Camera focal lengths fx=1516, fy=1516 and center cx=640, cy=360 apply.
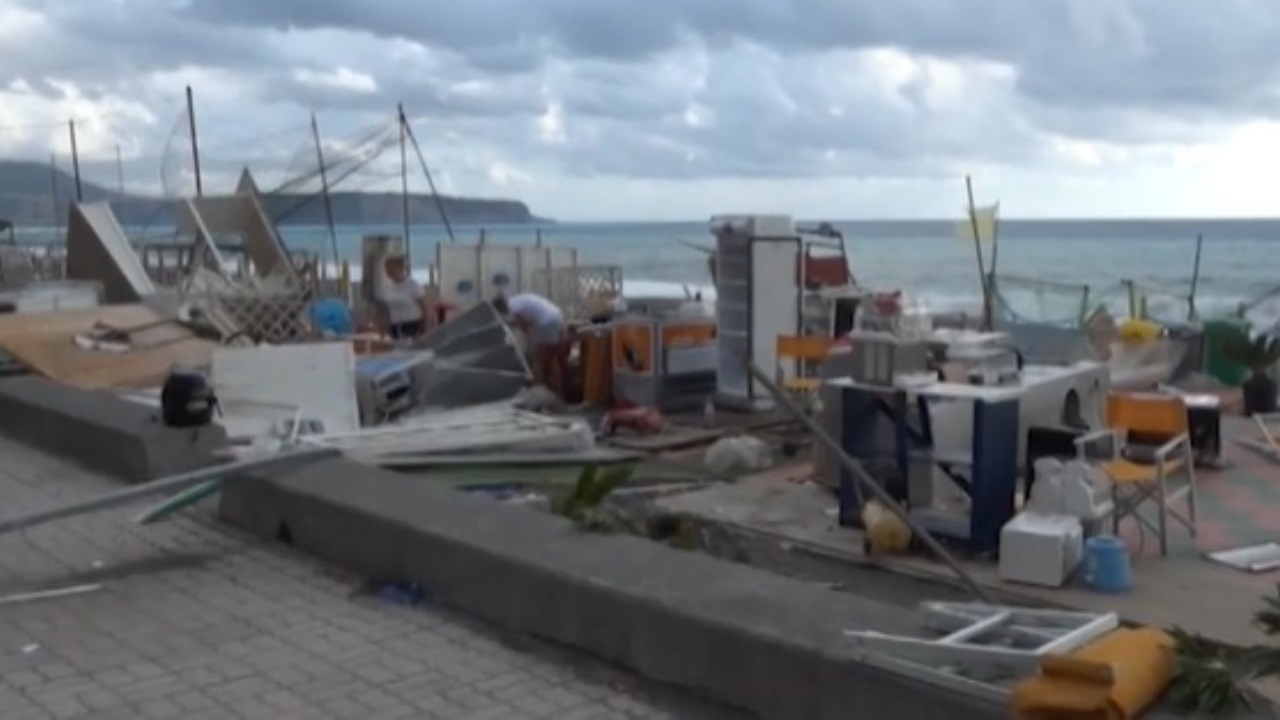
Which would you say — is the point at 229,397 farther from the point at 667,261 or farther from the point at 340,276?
the point at 667,261

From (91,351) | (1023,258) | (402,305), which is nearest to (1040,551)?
(91,351)

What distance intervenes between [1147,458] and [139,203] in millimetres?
19704

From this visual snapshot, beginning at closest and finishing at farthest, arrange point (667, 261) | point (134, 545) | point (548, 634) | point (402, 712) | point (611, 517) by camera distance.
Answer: point (402, 712) → point (548, 634) → point (611, 517) → point (134, 545) → point (667, 261)

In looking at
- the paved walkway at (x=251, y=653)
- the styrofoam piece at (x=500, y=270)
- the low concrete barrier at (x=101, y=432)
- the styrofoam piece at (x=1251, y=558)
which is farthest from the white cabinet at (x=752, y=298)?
the styrofoam piece at (x=500, y=270)

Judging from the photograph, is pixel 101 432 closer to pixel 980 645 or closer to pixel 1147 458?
pixel 1147 458

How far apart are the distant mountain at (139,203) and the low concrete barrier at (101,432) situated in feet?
40.0

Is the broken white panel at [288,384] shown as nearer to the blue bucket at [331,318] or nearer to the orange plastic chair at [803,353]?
the orange plastic chair at [803,353]

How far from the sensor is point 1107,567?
6637mm

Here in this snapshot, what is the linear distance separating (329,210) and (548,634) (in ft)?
66.9

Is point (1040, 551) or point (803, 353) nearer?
point (1040, 551)

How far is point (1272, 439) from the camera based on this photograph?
417 inches

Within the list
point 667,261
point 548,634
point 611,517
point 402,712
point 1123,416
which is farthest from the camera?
point 667,261

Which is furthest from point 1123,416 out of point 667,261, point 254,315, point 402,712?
point 667,261

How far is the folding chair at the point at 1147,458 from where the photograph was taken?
23.9 ft
